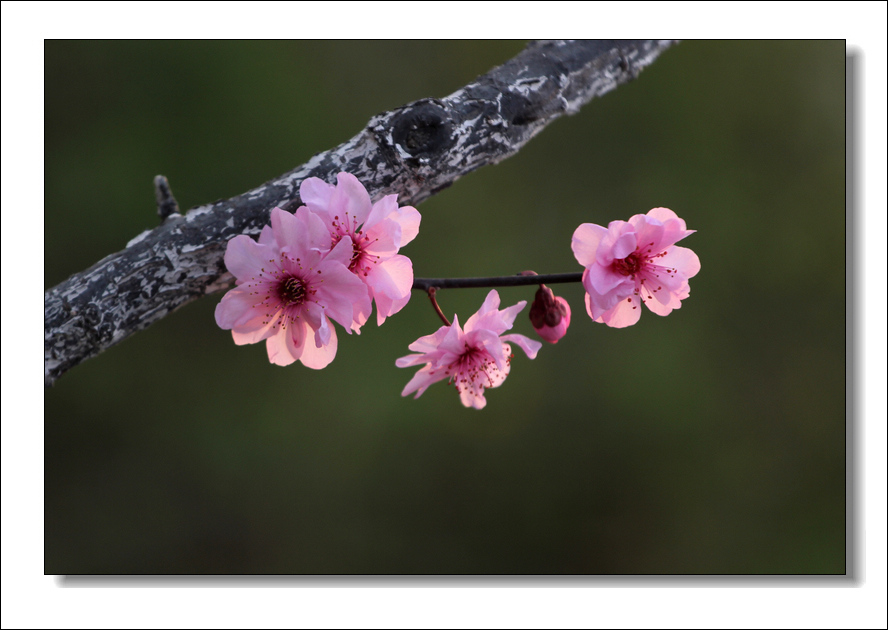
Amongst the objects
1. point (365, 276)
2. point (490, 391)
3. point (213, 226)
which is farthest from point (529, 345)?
point (490, 391)

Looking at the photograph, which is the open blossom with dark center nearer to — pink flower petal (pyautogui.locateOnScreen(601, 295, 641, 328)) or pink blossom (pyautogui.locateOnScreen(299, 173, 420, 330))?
pink blossom (pyautogui.locateOnScreen(299, 173, 420, 330))

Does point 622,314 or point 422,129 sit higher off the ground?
point 422,129

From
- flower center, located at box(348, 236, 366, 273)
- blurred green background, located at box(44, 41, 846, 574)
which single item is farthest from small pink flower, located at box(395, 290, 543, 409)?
blurred green background, located at box(44, 41, 846, 574)

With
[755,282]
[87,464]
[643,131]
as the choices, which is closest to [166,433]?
[87,464]

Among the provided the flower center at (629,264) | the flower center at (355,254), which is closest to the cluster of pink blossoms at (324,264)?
the flower center at (355,254)

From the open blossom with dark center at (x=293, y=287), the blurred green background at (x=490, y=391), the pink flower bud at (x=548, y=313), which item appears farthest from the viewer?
the blurred green background at (x=490, y=391)

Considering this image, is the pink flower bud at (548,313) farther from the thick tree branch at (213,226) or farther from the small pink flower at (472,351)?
the thick tree branch at (213,226)

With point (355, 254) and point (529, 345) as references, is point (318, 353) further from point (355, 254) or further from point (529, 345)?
point (529, 345)
